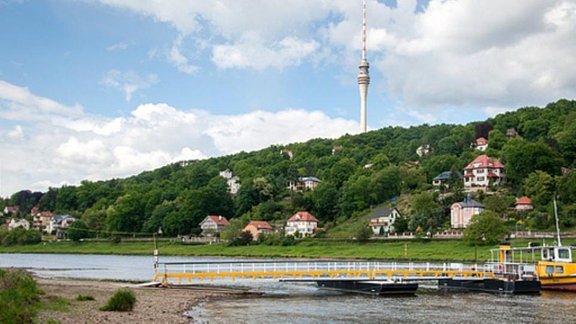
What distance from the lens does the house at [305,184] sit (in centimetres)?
16982

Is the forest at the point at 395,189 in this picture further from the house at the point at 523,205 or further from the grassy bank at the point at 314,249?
the grassy bank at the point at 314,249

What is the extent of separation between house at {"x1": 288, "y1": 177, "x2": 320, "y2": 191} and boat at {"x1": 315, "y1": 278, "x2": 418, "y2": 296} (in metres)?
118

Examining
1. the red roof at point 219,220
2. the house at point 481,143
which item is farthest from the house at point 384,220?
the house at point 481,143

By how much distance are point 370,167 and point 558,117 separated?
1947 inches

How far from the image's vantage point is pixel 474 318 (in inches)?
1347

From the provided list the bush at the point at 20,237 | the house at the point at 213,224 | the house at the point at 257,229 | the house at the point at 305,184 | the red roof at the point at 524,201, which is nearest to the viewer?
the red roof at the point at 524,201

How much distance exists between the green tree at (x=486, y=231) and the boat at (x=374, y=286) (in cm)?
3808

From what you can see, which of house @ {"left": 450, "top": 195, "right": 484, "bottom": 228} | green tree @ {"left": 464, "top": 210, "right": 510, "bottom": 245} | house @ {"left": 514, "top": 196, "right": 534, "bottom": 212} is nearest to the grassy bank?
green tree @ {"left": 464, "top": 210, "right": 510, "bottom": 245}

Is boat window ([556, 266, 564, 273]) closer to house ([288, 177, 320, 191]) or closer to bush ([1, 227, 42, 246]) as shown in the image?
house ([288, 177, 320, 191])

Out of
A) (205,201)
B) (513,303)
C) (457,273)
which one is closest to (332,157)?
(205,201)

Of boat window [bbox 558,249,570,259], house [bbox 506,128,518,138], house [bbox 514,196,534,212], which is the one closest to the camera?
boat window [bbox 558,249,570,259]

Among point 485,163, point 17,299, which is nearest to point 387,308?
point 17,299

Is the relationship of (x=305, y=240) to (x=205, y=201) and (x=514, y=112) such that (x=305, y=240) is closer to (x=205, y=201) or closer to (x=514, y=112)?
(x=205, y=201)

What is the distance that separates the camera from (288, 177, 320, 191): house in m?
170
